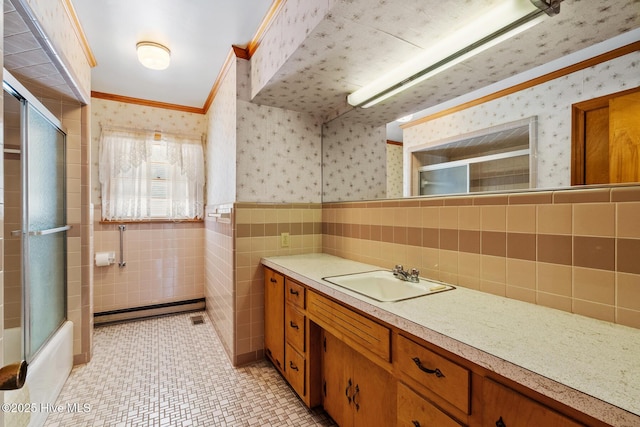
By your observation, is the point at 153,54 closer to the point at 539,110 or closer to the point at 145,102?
the point at 145,102

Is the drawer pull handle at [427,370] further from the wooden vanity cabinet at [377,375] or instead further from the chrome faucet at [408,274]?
the chrome faucet at [408,274]

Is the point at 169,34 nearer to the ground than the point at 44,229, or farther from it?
farther from it

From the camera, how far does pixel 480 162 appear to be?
1.43m

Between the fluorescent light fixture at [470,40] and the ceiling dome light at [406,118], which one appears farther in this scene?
the ceiling dome light at [406,118]

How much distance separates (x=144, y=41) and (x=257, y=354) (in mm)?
2591

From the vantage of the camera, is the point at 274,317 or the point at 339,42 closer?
the point at 339,42

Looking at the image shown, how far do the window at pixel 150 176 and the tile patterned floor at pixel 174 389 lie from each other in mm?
1351

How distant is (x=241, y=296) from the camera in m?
2.22

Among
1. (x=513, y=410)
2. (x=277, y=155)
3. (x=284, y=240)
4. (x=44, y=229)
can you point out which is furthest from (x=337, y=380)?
(x=44, y=229)

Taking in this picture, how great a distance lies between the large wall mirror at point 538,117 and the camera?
1039 mm

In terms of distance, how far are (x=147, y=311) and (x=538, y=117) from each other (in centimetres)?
381

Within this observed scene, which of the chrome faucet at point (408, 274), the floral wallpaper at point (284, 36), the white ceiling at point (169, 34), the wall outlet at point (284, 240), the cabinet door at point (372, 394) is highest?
the white ceiling at point (169, 34)

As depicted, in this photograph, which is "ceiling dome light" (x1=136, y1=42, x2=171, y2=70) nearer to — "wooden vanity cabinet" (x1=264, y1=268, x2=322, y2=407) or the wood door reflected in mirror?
"wooden vanity cabinet" (x1=264, y1=268, x2=322, y2=407)

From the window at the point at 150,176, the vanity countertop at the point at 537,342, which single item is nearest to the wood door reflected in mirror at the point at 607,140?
the vanity countertop at the point at 537,342
